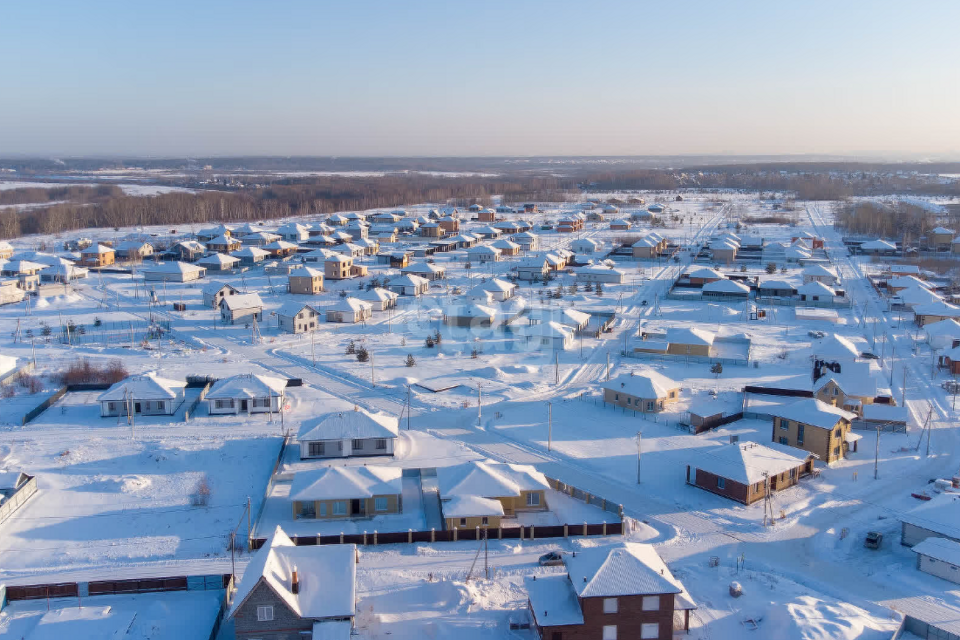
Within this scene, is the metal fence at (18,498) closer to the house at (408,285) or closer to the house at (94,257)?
the house at (408,285)

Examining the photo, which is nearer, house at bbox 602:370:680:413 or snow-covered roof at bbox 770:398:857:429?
snow-covered roof at bbox 770:398:857:429

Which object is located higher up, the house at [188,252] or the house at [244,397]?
the house at [188,252]

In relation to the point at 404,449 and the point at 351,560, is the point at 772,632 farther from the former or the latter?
the point at 404,449

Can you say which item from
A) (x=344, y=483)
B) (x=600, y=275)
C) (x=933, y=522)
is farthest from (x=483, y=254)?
(x=933, y=522)

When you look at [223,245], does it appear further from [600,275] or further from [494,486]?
[494,486]

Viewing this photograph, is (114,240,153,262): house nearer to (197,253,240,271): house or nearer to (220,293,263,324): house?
(197,253,240,271): house

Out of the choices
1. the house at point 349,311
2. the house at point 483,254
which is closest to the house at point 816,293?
the house at point 483,254

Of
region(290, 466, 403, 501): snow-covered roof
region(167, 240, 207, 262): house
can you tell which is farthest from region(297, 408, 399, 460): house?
region(167, 240, 207, 262): house

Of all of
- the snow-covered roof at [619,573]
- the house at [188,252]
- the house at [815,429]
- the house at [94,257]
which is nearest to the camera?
the snow-covered roof at [619,573]
